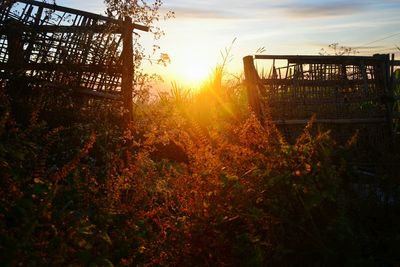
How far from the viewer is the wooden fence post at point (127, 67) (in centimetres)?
854

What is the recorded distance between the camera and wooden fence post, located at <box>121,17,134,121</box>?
336 inches

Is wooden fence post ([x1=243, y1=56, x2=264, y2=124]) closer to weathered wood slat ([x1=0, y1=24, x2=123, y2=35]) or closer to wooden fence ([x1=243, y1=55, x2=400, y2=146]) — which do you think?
wooden fence ([x1=243, y1=55, x2=400, y2=146])

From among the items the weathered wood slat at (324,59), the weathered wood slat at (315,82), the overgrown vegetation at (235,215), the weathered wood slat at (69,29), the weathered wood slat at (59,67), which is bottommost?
the overgrown vegetation at (235,215)

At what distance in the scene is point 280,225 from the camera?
3.83 meters

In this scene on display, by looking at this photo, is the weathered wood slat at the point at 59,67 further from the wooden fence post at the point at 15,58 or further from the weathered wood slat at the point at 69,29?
the weathered wood slat at the point at 69,29

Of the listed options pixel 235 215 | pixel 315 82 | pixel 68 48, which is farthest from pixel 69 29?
pixel 235 215

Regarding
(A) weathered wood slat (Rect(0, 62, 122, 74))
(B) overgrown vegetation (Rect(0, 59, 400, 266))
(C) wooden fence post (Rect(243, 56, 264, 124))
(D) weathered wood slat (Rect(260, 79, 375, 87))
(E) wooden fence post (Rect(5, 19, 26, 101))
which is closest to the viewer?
(B) overgrown vegetation (Rect(0, 59, 400, 266))

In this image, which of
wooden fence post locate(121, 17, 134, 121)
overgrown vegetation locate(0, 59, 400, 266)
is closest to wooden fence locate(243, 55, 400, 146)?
wooden fence post locate(121, 17, 134, 121)

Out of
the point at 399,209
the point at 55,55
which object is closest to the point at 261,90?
the point at 55,55

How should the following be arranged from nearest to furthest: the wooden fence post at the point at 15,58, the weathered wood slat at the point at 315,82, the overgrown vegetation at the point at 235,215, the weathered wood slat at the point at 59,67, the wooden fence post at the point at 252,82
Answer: the overgrown vegetation at the point at 235,215 → the wooden fence post at the point at 15,58 → the weathered wood slat at the point at 59,67 → the wooden fence post at the point at 252,82 → the weathered wood slat at the point at 315,82

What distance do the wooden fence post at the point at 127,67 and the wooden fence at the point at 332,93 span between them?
1.94 metres

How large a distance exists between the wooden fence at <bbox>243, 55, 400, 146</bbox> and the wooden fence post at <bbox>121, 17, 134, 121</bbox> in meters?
1.94

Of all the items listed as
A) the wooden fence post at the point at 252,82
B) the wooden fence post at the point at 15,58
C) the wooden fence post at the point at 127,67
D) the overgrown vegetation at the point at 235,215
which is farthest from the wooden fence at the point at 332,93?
the overgrown vegetation at the point at 235,215

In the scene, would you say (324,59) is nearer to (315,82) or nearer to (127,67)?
(315,82)
